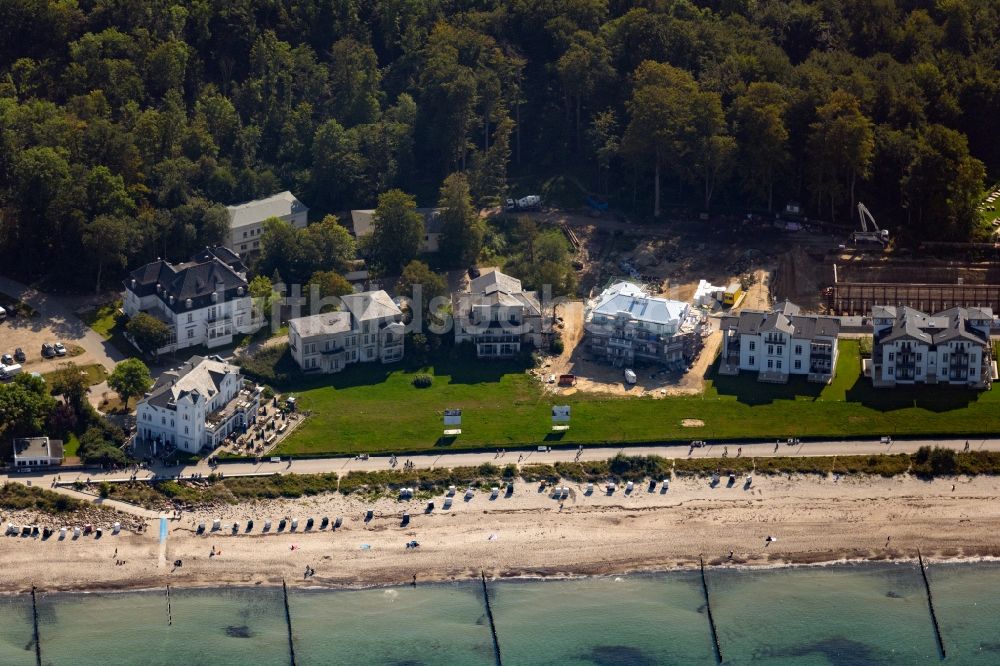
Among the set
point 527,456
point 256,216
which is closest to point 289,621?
point 527,456

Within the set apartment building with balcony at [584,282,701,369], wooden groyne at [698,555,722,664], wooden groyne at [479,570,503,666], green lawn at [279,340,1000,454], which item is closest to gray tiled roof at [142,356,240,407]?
green lawn at [279,340,1000,454]

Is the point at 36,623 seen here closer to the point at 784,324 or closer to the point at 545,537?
the point at 545,537

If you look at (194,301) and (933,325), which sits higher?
(194,301)

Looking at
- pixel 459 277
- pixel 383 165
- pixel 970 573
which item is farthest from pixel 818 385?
pixel 383 165

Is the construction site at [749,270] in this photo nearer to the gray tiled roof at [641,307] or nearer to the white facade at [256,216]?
the gray tiled roof at [641,307]

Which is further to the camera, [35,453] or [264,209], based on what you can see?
[264,209]

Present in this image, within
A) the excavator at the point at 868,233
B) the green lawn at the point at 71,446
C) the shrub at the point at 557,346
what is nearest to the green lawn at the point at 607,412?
the shrub at the point at 557,346

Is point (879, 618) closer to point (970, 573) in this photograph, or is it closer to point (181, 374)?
point (970, 573)

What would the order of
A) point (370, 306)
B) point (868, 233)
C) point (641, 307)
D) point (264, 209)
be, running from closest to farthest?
point (641, 307) → point (370, 306) → point (868, 233) → point (264, 209)
